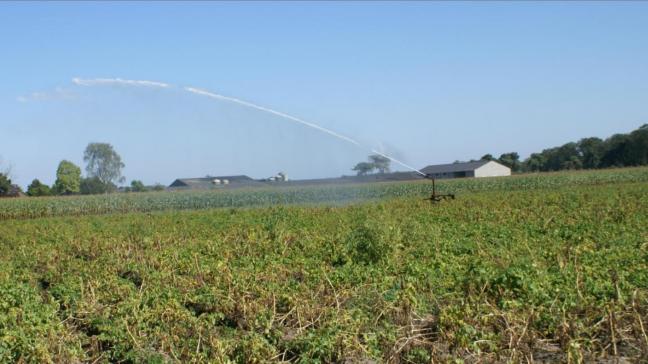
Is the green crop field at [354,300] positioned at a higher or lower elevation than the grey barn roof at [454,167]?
lower

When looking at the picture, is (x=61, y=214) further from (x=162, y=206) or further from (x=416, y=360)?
(x=416, y=360)

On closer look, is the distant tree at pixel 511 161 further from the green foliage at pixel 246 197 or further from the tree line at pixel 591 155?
the green foliage at pixel 246 197

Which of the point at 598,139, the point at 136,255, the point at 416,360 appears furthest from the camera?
the point at 598,139

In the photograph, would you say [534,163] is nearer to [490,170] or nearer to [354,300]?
[490,170]

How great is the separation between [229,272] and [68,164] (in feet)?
281

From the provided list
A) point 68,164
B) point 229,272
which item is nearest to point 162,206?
point 229,272

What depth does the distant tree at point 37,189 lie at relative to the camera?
7214 cm

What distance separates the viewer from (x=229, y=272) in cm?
1010

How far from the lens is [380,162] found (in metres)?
23.8

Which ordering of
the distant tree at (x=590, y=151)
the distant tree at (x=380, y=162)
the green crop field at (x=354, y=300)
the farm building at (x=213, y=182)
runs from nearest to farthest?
the green crop field at (x=354, y=300)
the distant tree at (x=380, y=162)
the farm building at (x=213, y=182)
the distant tree at (x=590, y=151)

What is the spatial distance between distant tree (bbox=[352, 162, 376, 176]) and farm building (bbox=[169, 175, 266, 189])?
29349mm

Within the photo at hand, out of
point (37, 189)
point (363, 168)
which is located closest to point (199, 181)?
point (37, 189)

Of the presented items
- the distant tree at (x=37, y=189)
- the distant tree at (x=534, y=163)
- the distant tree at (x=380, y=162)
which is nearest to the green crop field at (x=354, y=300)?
the distant tree at (x=380, y=162)

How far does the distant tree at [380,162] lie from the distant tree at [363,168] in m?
0.24
